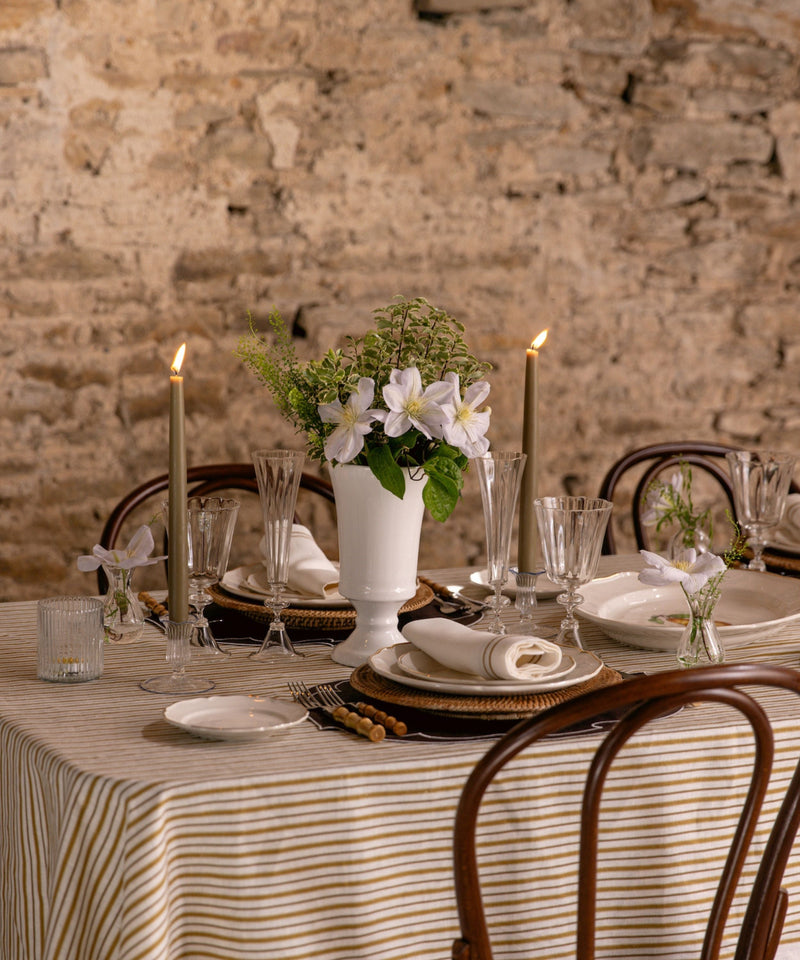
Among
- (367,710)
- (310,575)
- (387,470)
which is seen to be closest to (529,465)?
(387,470)

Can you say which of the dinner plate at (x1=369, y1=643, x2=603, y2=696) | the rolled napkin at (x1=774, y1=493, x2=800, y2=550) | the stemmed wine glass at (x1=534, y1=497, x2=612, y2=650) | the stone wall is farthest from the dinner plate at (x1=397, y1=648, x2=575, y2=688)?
the stone wall

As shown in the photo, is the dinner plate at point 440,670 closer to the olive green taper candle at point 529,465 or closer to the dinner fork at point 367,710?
the dinner fork at point 367,710

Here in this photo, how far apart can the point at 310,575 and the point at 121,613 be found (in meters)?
0.26

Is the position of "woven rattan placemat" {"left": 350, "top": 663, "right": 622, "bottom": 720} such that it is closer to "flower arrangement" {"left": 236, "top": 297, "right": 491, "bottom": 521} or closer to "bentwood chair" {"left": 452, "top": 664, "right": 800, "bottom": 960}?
"bentwood chair" {"left": 452, "top": 664, "right": 800, "bottom": 960}

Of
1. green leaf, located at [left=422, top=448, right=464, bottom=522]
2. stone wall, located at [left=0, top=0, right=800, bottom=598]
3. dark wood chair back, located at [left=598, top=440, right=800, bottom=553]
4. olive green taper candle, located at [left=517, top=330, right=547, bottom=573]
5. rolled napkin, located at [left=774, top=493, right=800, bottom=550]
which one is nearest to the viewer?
green leaf, located at [left=422, top=448, right=464, bottom=522]

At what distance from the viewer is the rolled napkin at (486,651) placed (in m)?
1.25

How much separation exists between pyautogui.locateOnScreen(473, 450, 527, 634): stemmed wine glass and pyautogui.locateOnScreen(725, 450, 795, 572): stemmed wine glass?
473mm

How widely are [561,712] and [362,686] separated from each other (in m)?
0.36

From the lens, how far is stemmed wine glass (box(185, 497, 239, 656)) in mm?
1405

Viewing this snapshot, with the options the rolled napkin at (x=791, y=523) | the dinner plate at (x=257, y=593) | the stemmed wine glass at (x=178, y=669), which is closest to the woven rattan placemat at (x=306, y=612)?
the dinner plate at (x=257, y=593)

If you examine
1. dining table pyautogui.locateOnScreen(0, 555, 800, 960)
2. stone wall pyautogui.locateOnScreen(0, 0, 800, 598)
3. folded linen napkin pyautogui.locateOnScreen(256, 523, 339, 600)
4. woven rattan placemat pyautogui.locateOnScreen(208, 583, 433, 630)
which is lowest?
dining table pyautogui.locateOnScreen(0, 555, 800, 960)

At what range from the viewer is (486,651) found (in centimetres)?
126

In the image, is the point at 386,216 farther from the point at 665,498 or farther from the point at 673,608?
the point at 673,608

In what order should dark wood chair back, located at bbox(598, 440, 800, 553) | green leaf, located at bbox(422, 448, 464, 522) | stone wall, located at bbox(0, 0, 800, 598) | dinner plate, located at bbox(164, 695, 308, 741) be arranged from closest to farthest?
dinner plate, located at bbox(164, 695, 308, 741) → green leaf, located at bbox(422, 448, 464, 522) → dark wood chair back, located at bbox(598, 440, 800, 553) → stone wall, located at bbox(0, 0, 800, 598)
